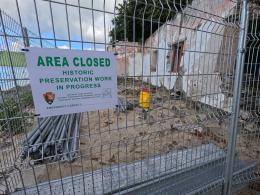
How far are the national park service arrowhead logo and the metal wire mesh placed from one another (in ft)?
0.44

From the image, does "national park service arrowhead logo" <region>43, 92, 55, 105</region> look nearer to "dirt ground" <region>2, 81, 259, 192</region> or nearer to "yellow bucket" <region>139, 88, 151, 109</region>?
"dirt ground" <region>2, 81, 259, 192</region>

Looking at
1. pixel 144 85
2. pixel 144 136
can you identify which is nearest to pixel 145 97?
pixel 144 85

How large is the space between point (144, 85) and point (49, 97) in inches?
29.0

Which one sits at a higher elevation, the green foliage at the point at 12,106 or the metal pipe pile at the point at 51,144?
the green foliage at the point at 12,106

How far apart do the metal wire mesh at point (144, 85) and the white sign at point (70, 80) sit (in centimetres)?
7

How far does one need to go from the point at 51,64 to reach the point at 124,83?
0.55 m

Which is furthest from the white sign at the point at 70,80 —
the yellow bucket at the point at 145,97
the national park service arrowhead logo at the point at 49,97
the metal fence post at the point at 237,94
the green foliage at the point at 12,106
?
the metal fence post at the point at 237,94

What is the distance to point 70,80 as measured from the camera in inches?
44.2

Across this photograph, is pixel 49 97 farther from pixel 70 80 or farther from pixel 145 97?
pixel 145 97

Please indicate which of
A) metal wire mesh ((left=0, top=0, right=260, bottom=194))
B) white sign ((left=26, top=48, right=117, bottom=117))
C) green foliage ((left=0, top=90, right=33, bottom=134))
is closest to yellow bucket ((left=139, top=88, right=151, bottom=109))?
metal wire mesh ((left=0, top=0, right=260, bottom=194))

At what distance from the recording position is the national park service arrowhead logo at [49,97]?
1.07m

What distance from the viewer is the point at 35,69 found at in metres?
1.01

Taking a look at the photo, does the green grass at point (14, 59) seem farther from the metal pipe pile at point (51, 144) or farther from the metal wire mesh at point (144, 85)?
the metal pipe pile at point (51, 144)

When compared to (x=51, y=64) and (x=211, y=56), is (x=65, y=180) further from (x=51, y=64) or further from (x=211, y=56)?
(x=211, y=56)
